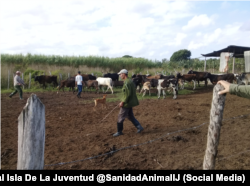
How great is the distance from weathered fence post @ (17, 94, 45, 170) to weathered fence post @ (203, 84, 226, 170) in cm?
235

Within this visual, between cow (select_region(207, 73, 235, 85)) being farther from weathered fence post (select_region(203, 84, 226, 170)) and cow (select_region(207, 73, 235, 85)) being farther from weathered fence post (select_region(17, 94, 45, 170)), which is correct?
weathered fence post (select_region(17, 94, 45, 170))

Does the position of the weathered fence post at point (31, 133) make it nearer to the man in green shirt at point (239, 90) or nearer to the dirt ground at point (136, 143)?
the dirt ground at point (136, 143)

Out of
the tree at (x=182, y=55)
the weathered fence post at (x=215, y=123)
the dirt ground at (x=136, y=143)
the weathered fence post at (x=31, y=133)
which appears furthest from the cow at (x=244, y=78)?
the tree at (x=182, y=55)

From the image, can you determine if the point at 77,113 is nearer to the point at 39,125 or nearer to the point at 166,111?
the point at 166,111

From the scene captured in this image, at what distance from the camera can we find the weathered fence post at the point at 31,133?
2.71 meters

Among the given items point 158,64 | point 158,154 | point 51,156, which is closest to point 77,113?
point 51,156

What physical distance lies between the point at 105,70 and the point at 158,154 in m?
27.6

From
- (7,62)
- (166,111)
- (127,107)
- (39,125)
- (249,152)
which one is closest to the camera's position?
(39,125)

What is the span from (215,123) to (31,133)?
2.49 meters

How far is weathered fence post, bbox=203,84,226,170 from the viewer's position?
10.7 feet

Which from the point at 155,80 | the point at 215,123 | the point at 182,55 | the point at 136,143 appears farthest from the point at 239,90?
the point at 182,55

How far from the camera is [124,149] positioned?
5586 mm

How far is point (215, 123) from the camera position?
3.33m

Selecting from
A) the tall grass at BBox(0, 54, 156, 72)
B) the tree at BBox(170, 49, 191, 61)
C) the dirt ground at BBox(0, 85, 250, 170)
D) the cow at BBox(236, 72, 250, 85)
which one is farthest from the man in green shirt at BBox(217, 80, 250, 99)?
the tree at BBox(170, 49, 191, 61)
